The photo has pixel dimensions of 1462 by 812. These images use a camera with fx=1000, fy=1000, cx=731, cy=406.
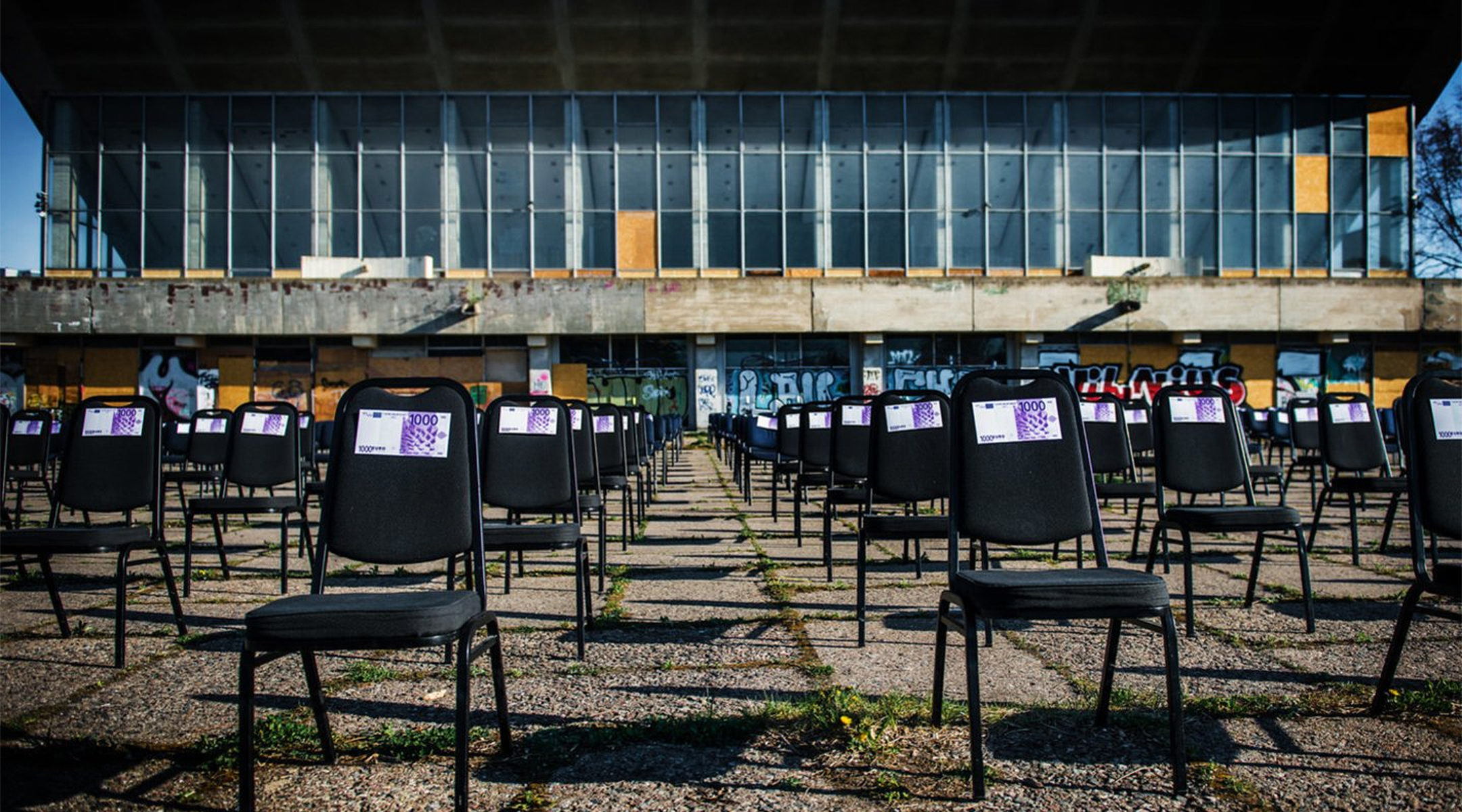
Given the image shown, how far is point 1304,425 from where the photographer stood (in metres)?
10.1

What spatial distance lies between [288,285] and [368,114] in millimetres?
5352

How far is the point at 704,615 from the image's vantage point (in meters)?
4.75

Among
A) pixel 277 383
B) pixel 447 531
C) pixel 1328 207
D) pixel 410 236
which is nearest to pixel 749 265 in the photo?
pixel 410 236

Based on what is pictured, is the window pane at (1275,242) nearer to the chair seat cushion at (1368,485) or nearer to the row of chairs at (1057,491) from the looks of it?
the chair seat cushion at (1368,485)

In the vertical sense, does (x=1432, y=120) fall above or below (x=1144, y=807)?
above

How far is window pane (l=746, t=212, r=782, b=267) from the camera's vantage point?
89.2 feet

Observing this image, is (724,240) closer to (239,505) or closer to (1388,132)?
(1388,132)

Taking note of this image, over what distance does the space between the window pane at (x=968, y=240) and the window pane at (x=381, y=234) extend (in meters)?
15.0

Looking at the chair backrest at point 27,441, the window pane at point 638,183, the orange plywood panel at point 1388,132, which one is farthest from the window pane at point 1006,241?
the chair backrest at point 27,441

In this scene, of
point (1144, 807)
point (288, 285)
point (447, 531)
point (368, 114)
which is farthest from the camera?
point (368, 114)

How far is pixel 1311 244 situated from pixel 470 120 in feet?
76.7

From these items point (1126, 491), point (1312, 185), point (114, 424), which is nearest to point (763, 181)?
point (1312, 185)

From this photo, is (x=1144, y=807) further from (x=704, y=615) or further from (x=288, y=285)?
(x=288, y=285)

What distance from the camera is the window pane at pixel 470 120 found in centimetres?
2711
